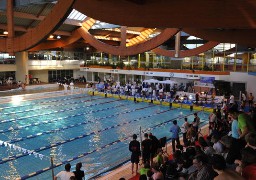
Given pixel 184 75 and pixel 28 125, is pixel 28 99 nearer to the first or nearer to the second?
pixel 28 125

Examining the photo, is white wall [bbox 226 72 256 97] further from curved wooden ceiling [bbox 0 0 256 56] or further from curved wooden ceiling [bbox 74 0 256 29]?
curved wooden ceiling [bbox 74 0 256 29]

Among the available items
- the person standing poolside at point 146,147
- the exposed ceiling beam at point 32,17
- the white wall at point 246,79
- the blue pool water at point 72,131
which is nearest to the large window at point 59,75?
the exposed ceiling beam at point 32,17

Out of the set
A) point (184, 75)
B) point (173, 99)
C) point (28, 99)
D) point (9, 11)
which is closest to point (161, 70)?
point (184, 75)

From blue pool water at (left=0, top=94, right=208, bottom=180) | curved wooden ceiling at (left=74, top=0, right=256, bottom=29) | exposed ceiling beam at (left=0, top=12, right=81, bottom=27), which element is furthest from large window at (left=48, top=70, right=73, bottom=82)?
curved wooden ceiling at (left=74, top=0, right=256, bottom=29)

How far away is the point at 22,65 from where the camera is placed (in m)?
30.9

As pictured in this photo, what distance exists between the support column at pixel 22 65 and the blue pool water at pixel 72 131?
9.53 meters

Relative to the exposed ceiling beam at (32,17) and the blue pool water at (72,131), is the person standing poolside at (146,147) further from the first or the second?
the exposed ceiling beam at (32,17)

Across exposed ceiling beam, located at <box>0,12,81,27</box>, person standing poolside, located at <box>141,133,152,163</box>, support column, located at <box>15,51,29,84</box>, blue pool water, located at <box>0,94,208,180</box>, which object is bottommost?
blue pool water, located at <box>0,94,208,180</box>

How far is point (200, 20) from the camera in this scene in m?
6.78

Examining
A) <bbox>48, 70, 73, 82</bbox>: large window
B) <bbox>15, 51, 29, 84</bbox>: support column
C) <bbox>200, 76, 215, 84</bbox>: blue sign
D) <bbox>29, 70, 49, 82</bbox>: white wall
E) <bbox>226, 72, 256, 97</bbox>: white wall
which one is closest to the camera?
<bbox>226, 72, 256, 97</bbox>: white wall

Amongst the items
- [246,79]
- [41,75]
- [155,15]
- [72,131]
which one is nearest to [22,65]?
[41,75]

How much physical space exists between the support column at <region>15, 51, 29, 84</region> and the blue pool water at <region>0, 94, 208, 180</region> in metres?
9.53

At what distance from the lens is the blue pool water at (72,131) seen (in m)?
9.36

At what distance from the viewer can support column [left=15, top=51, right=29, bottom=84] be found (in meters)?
30.9
